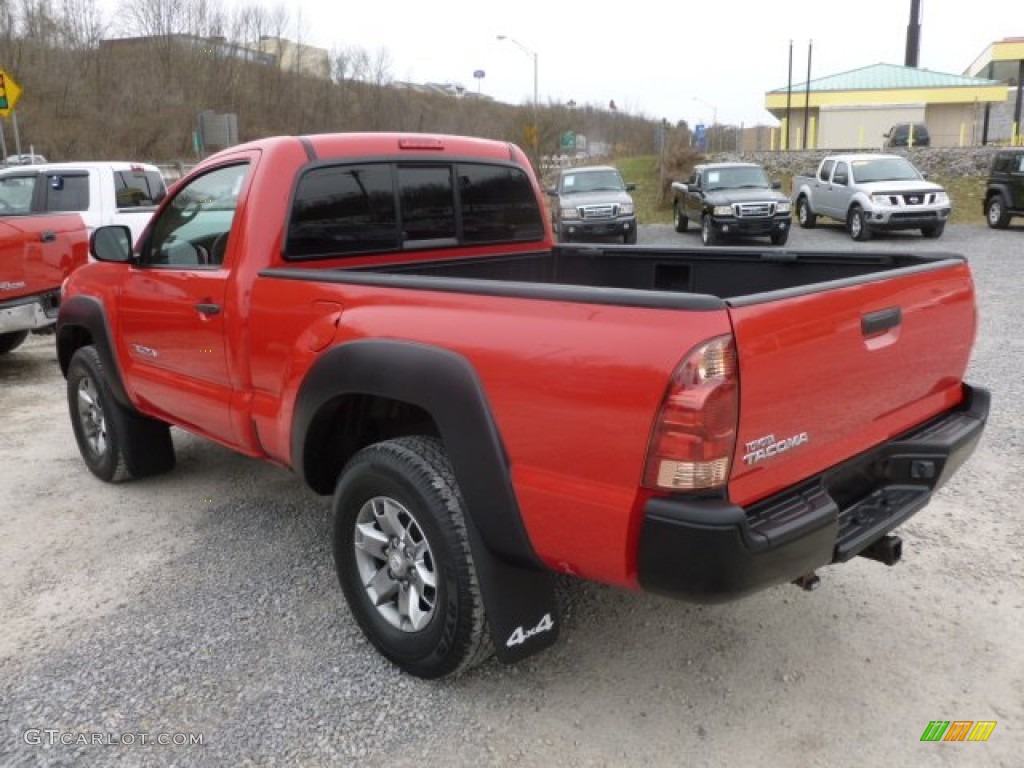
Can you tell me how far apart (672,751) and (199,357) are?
266cm

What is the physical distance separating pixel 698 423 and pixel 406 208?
7.46 ft

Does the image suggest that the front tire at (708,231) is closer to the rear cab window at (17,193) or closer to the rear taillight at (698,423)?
the rear cab window at (17,193)

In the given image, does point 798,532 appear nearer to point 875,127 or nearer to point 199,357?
point 199,357

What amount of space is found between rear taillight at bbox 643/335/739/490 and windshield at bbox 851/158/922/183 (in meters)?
18.5

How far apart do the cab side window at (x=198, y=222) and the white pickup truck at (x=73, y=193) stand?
17.8ft

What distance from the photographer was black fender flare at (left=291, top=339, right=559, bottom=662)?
2486 mm

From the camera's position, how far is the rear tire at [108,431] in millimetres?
4816

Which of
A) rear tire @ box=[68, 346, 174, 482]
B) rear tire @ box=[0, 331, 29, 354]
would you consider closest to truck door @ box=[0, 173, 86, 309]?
rear tire @ box=[0, 331, 29, 354]

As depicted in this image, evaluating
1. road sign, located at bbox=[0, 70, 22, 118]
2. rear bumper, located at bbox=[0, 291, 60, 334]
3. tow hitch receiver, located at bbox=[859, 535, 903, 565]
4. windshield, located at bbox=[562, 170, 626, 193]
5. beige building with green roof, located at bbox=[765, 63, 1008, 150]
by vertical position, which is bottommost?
tow hitch receiver, located at bbox=[859, 535, 903, 565]

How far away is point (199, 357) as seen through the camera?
3.88 metres

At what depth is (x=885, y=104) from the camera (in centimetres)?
4600

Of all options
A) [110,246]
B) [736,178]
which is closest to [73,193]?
[110,246]

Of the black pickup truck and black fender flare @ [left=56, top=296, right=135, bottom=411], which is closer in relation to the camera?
black fender flare @ [left=56, top=296, right=135, bottom=411]

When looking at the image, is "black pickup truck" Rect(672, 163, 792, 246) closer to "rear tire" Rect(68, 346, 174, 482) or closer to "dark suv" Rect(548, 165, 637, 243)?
"dark suv" Rect(548, 165, 637, 243)
